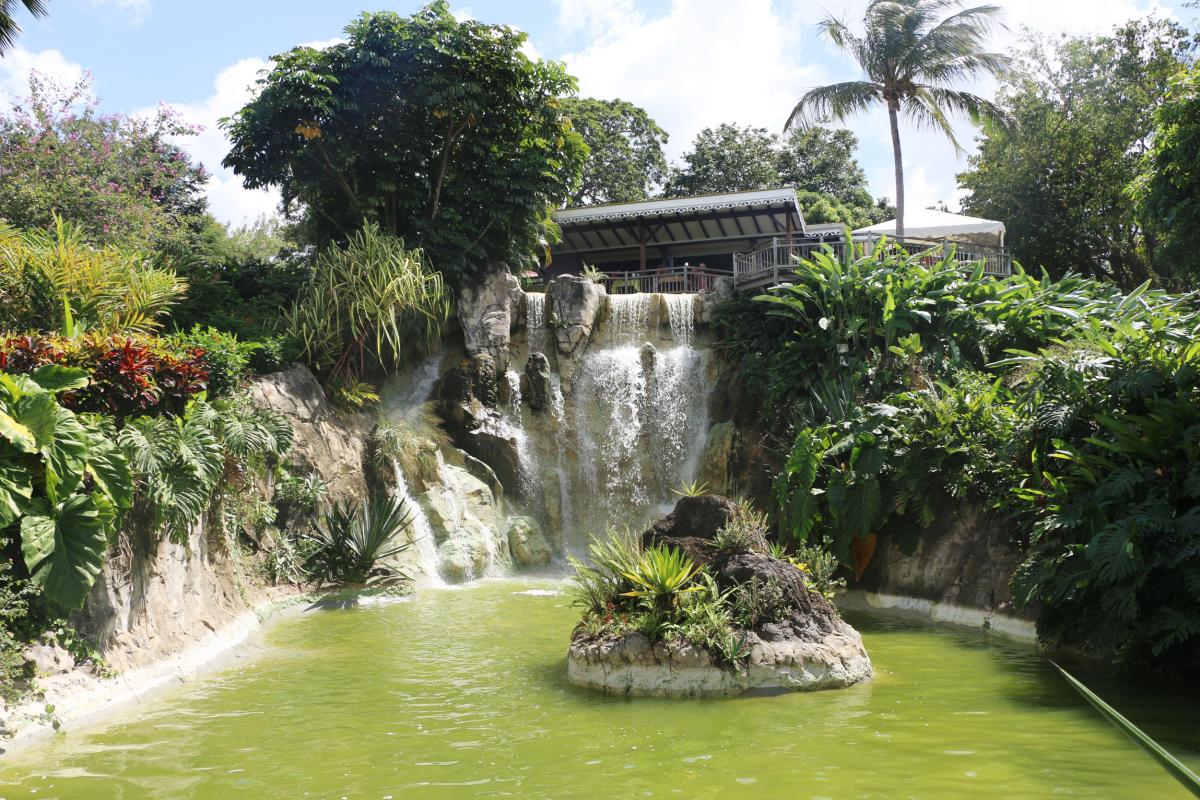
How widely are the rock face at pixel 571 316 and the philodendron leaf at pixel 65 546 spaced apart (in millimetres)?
10649

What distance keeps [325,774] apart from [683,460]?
36.0ft

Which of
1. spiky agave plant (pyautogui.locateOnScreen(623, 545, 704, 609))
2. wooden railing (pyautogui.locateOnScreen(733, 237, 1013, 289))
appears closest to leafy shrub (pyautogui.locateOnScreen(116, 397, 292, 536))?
spiky agave plant (pyautogui.locateOnScreen(623, 545, 704, 609))

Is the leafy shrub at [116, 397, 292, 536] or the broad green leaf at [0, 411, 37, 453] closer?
the broad green leaf at [0, 411, 37, 453]

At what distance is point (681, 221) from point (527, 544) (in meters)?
13.9

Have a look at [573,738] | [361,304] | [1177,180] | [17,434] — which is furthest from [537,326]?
[573,738]

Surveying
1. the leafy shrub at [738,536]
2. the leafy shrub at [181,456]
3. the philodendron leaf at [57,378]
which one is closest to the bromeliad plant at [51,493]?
the philodendron leaf at [57,378]

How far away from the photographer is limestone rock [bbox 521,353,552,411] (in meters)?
16.6

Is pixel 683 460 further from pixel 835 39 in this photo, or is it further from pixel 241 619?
pixel 835 39

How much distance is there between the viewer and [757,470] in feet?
49.1

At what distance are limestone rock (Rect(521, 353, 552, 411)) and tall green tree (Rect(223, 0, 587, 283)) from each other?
7.75 feet

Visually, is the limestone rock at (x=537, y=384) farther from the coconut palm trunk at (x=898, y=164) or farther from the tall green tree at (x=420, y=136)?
the coconut palm trunk at (x=898, y=164)

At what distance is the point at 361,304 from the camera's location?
1515 cm

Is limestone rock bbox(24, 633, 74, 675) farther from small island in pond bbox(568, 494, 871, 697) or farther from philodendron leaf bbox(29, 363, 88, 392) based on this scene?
small island in pond bbox(568, 494, 871, 697)

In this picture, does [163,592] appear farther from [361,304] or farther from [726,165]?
[726,165]
